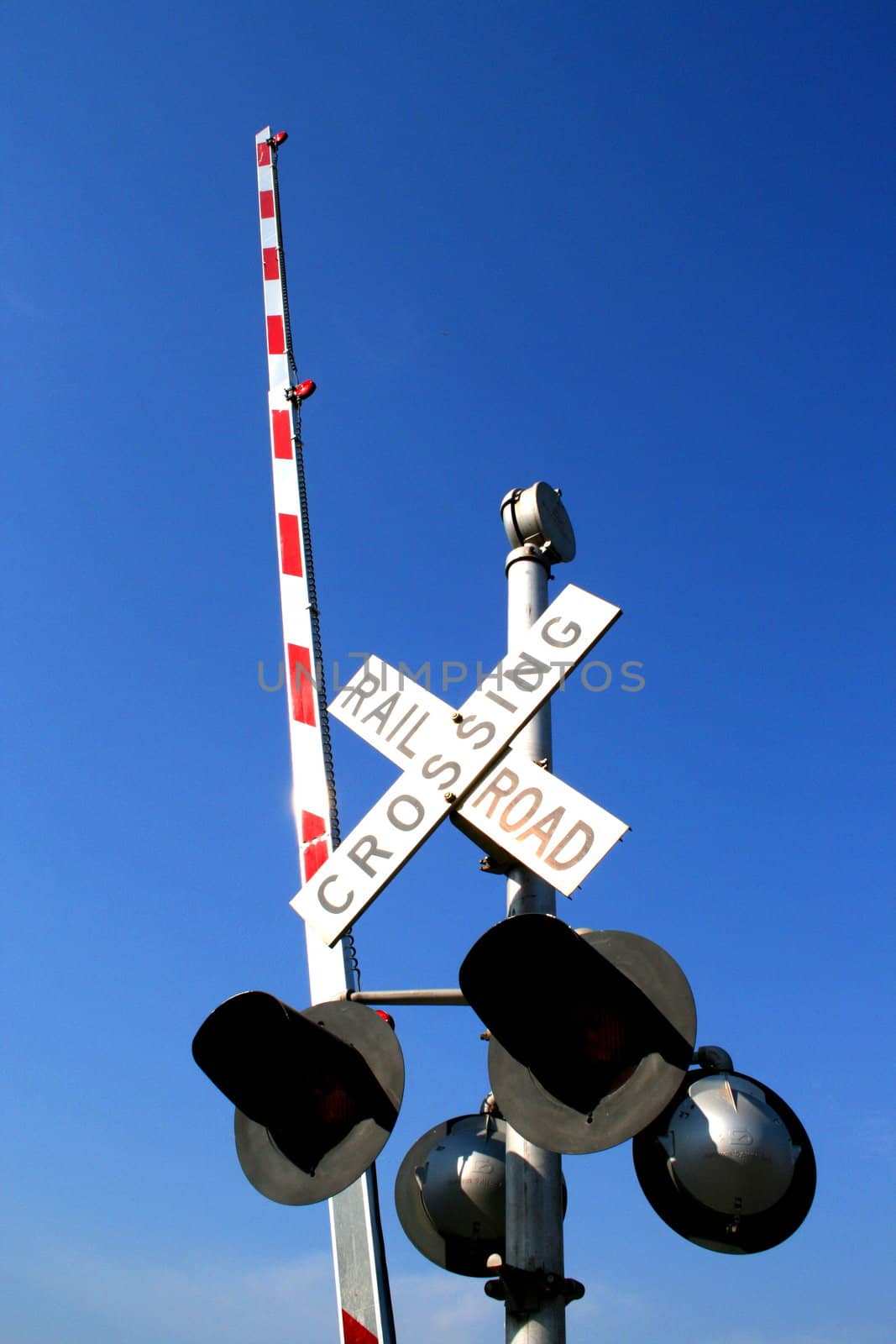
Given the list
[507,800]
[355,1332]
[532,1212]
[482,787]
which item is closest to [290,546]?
[482,787]

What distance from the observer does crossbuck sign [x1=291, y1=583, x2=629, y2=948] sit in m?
3.44

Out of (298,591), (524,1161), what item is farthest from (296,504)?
(524,1161)

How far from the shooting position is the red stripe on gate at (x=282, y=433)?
6.81 meters

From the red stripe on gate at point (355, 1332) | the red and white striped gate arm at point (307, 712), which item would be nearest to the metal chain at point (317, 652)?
the red and white striped gate arm at point (307, 712)

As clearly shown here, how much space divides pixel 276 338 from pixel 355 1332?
5614 millimetres

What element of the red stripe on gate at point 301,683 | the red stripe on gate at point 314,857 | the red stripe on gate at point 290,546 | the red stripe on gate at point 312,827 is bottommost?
the red stripe on gate at point 314,857

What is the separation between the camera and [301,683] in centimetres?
591

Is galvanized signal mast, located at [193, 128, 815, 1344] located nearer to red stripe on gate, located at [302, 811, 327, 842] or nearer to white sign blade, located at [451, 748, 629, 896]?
white sign blade, located at [451, 748, 629, 896]

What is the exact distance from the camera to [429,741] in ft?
12.6

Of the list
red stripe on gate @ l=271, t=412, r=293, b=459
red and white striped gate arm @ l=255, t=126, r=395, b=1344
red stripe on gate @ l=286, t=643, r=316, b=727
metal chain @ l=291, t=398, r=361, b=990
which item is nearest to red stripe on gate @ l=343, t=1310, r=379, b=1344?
red and white striped gate arm @ l=255, t=126, r=395, b=1344

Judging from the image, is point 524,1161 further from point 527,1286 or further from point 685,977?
point 685,977

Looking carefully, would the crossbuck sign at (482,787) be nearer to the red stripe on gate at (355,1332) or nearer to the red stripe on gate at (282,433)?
the red stripe on gate at (355,1332)

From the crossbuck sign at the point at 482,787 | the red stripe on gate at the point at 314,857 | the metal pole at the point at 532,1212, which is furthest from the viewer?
the red stripe on gate at the point at 314,857

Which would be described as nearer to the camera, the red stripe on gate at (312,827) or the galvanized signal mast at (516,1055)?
the galvanized signal mast at (516,1055)
